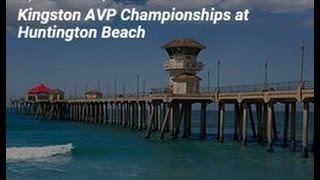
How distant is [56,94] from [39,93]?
7291mm

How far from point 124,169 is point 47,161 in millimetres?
4416

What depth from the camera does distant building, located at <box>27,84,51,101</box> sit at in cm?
7652

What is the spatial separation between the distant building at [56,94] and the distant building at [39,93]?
4.13 feet

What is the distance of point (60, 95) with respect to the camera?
238 feet

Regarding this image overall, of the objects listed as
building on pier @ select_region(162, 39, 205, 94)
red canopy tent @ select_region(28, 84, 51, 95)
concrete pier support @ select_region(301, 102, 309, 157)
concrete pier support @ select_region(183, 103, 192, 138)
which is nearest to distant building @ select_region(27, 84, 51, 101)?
red canopy tent @ select_region(28, 84, 51, 95)

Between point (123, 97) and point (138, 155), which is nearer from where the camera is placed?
point (138, 155)

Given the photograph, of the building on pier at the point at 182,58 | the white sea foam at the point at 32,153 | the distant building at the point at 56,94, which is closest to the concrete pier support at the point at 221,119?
the building on pier at the point at 182,58

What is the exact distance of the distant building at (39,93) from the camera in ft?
251

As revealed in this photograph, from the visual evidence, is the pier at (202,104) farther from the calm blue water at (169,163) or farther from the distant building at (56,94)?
the distant building at (56,94)

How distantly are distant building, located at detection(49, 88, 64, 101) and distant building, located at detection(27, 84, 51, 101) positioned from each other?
126 centimetres

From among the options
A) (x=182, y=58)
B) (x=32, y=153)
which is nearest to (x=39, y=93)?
(x=182, y=58)
